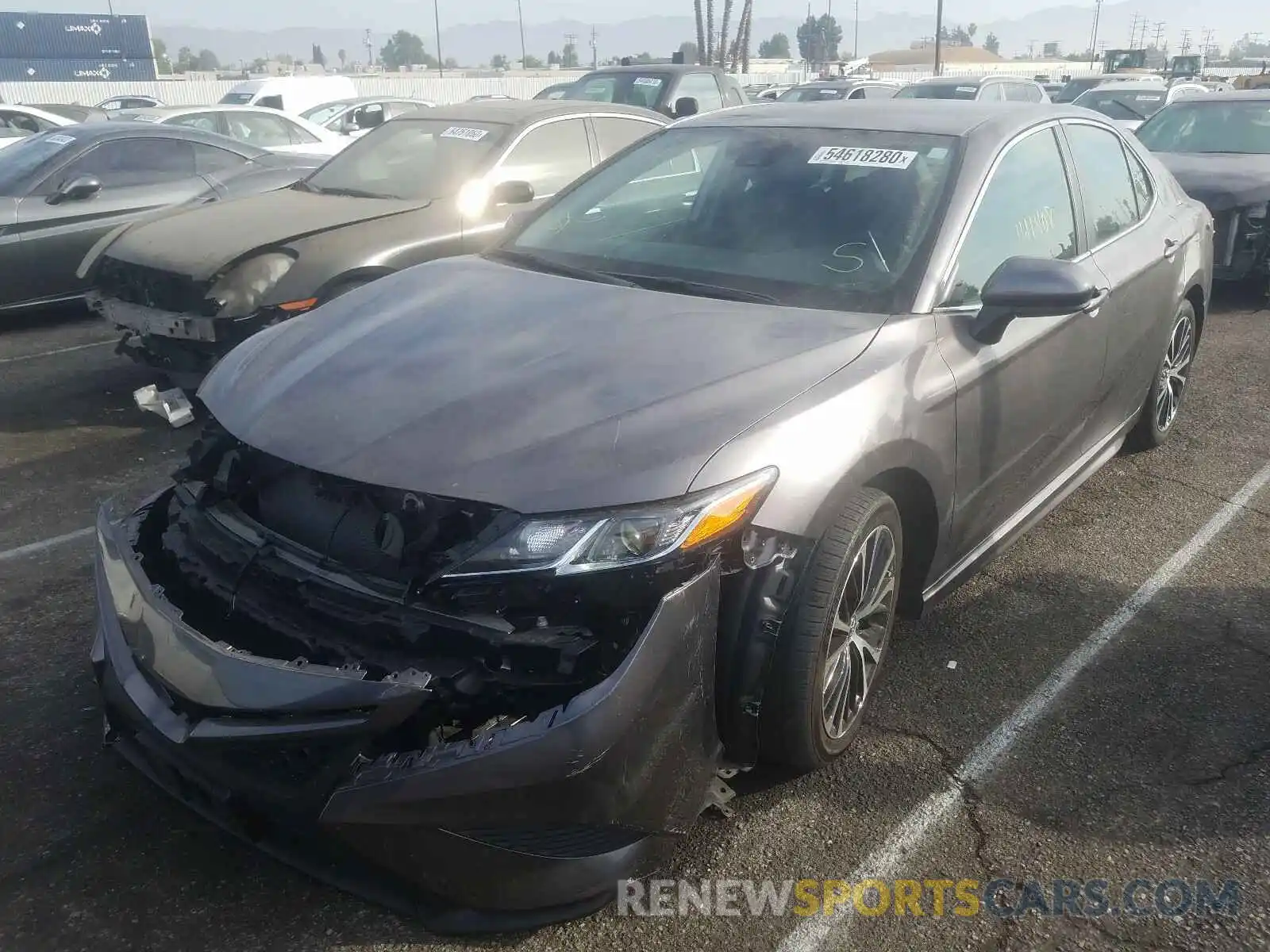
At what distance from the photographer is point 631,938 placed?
2.35 m

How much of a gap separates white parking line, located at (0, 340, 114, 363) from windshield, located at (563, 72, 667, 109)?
598 centimetres

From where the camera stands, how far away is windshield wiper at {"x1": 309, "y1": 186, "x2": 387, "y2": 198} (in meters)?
6.56

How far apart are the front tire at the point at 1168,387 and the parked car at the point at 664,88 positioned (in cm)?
700

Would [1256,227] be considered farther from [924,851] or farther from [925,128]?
[924,851]

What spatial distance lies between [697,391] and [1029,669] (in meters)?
1.65

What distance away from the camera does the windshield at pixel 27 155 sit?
305 inches

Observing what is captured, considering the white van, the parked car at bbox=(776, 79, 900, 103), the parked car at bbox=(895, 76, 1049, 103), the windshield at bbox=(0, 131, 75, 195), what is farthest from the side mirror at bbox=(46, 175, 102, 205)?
the parked car at bbox=(776, 79, 900, 103)

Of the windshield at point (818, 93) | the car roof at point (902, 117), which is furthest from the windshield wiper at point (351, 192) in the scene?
the windshield at point (818, 93)

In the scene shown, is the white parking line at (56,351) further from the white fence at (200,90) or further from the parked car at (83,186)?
the white fence at (200,90)

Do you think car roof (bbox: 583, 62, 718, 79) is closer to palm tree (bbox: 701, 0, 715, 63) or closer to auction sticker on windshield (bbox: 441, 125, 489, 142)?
auction sticker on windshield (bbox: 441, 125, 489, 142)

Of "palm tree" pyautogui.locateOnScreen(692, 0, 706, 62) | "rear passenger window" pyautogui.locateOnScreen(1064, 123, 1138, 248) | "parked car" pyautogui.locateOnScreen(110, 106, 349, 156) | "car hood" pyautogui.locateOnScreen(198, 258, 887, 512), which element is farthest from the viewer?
"palm tree" pyautogui.locateOnScreen(692, 0, 706, 62)

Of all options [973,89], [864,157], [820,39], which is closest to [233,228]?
[864,157]

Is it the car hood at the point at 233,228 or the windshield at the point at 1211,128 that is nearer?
the car hood at the point at 233,228

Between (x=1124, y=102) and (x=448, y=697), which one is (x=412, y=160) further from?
(x=1124, y=102)
